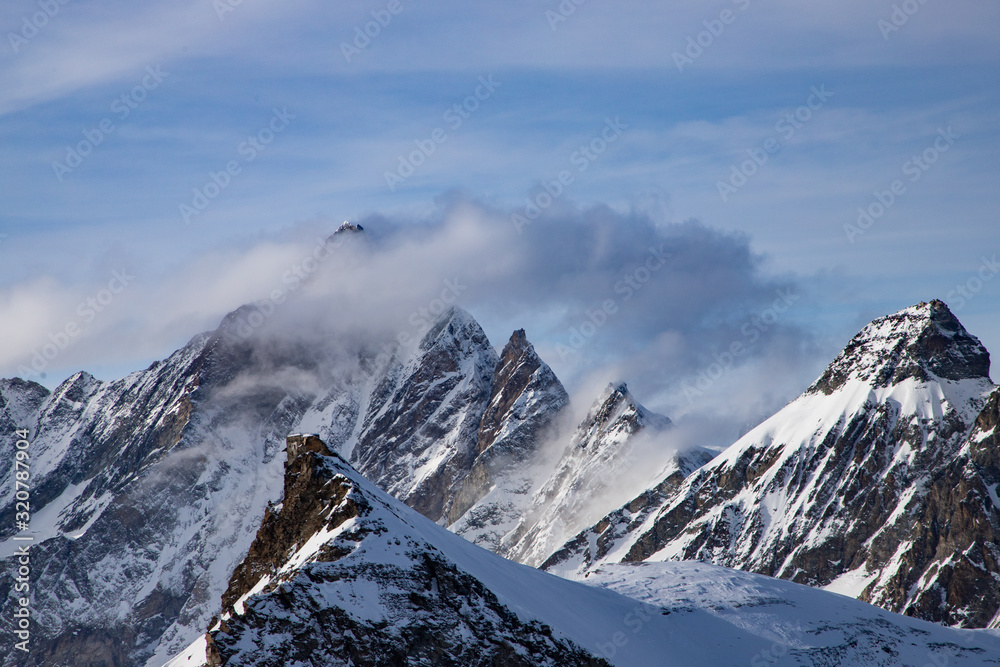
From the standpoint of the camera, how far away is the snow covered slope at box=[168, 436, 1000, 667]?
3243 inches

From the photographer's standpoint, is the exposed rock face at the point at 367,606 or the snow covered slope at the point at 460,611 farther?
the snow covered slope at the point at 460,611

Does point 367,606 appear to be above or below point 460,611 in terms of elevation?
below

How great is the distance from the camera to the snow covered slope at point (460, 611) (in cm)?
8238

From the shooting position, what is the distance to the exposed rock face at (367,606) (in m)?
81.2

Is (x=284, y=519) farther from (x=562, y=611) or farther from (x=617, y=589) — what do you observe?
(x=617, y=589)

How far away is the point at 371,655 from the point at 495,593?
11775mm

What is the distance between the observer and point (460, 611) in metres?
86.9

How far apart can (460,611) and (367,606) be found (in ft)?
24.4

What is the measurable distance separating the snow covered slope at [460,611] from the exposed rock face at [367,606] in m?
0.10

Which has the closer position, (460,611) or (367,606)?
(367,606)

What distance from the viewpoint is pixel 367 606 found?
275 ft

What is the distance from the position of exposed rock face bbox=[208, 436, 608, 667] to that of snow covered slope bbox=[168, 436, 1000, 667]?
99 mm

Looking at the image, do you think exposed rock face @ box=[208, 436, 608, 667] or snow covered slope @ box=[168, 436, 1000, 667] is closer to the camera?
exposed rock face @ box=[208, 436, 608, 667]

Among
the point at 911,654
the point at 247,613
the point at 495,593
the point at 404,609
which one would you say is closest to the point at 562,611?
the point at 495,593
